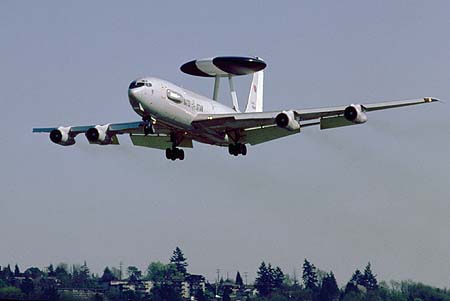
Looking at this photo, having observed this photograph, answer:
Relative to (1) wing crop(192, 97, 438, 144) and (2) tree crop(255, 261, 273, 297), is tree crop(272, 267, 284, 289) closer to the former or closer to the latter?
(2) tree crop(255, 261, 273, 297)

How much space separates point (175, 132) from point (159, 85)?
6734mm

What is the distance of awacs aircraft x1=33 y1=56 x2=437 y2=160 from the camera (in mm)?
93500

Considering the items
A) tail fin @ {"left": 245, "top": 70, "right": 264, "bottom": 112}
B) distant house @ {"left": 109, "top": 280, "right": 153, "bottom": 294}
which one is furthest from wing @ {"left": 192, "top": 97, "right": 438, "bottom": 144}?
distant house @ {"left": 109, "top": 280, "right": 153, "bottom": 294}

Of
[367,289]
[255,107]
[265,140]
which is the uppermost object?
[255,107]

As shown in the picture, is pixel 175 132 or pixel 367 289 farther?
pixel 367 289

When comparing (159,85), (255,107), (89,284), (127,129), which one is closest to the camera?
(159,85)

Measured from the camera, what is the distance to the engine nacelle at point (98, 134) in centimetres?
10238

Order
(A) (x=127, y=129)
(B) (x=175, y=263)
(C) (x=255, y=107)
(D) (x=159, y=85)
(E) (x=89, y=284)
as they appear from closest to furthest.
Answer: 1. (D) (x=159, y=85)
2. (A) (x=127, y=129)
3. (C) (x=255, y=107)
4. (E) (x=89, y=284)
5. (B) (x=175, y=263)

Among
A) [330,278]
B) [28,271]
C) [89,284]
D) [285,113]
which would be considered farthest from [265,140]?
[28,271]

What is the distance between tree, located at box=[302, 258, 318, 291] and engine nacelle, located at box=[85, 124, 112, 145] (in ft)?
127

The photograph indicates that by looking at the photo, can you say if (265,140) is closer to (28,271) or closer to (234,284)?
(234,284)

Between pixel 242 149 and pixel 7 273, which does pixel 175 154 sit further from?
pixel 7 273

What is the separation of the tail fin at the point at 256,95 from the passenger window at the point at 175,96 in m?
27.8

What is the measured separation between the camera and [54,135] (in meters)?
105
